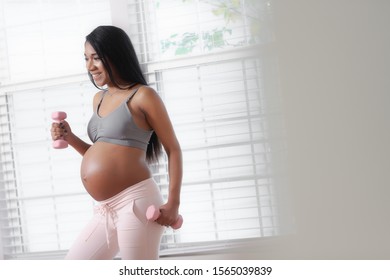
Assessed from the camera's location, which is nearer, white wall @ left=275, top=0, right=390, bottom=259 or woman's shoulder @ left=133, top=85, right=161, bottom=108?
woman's shoulder @ left=133, top=85, right=161, bottom=108

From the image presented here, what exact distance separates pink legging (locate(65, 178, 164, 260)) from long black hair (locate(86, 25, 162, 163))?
1.09ft

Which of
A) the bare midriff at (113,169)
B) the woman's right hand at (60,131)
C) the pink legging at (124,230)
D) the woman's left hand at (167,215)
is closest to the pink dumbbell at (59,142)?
the woman's right hand at (60,131)

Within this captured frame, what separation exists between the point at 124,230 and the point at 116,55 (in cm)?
55

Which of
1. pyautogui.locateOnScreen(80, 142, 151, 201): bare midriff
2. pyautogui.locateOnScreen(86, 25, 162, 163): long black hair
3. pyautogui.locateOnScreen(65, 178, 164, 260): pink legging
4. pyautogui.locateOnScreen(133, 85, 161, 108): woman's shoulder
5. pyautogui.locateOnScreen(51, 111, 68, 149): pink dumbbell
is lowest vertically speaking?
pyautogui.locateOnScreen(65, 178, 164, 260): pink legging

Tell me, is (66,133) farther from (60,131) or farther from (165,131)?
(165,131)

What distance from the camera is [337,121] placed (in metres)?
1.95

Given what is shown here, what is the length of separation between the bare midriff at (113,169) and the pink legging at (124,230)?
0.02m

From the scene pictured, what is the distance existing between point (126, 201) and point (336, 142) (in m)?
0.72

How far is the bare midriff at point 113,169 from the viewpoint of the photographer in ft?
5.86

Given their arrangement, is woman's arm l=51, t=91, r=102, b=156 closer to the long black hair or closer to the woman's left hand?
the long black hair

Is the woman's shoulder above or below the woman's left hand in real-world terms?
above

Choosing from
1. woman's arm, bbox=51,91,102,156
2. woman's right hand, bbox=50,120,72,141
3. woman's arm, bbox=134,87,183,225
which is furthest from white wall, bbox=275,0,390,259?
woman's right hand, bbox=50,120,72,141

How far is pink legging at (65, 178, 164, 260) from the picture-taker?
1.71 metres

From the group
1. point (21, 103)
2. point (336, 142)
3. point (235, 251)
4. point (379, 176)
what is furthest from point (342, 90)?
point (21, 103)
